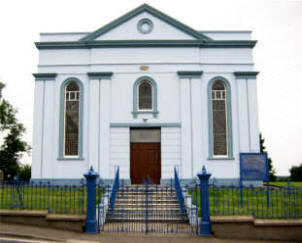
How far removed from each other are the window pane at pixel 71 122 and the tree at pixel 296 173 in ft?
101

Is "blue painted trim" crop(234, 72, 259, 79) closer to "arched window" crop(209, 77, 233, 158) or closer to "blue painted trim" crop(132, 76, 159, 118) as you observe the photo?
"arched window" crop(209, 77, 233, 158)

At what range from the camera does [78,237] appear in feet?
31.8

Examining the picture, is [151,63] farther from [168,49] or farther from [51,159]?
[51,159]

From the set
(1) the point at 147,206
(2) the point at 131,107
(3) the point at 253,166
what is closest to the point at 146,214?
(1) the point at 147,206

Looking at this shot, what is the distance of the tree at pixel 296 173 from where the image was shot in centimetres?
4074

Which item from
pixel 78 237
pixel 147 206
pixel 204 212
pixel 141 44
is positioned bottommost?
pixel 78 237

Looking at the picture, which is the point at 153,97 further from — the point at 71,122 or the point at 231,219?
the point at 231,219

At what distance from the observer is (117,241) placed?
9.42 metres

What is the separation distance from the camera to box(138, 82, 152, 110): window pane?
1862 centimetres

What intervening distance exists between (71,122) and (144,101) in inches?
161

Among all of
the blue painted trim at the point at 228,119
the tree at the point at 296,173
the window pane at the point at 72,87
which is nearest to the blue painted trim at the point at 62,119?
the window pane at the point at 72,87

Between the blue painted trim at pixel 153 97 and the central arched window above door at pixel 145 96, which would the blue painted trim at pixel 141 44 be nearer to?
the blue painted trim at pixel 153 97

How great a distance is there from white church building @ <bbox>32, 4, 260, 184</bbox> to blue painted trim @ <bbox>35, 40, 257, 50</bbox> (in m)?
0.05

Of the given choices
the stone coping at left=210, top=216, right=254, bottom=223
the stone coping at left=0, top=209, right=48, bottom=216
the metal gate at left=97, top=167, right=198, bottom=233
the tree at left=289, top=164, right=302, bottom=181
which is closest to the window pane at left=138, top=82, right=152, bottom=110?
the metal gate at left=97, top=167, right=198, bottom=233
